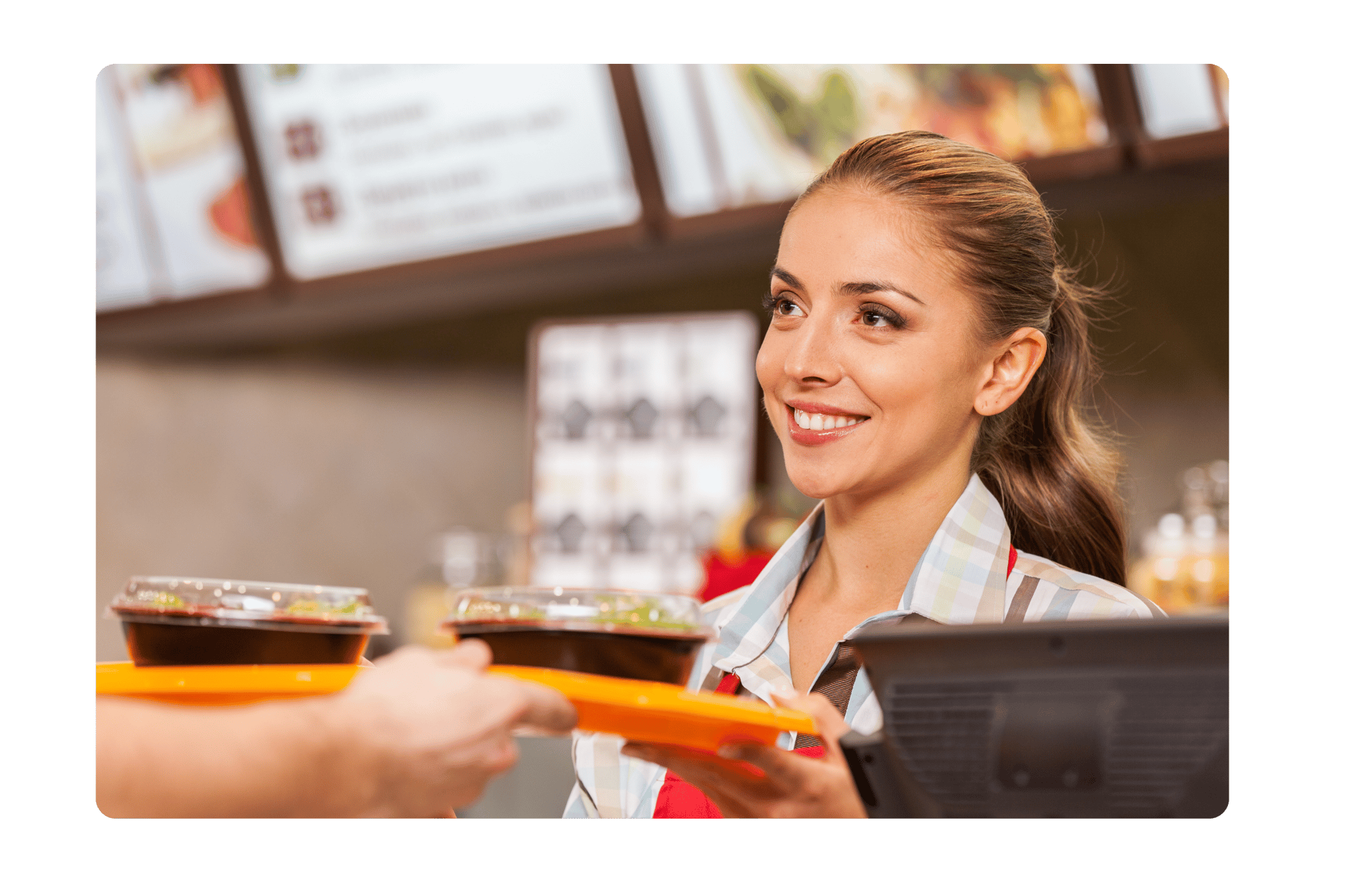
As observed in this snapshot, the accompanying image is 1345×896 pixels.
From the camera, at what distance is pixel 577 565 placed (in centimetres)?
257

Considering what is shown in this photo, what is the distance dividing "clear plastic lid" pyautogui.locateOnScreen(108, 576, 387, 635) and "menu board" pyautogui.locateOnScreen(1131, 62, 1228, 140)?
3.47ft

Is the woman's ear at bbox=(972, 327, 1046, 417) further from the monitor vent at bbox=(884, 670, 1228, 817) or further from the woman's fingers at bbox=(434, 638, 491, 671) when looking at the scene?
the woman's fingers at bbox=(434, 638, 491, 671)

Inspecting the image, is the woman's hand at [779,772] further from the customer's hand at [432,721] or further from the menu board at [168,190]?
the menu board at [168,190]

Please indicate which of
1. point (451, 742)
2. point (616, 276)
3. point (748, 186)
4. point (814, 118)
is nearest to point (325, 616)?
point (451, 742)

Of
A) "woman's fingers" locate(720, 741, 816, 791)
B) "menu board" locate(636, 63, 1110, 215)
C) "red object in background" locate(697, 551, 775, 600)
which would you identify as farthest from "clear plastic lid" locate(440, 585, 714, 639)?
"red object in background" locate(697, 551, 775, 600)

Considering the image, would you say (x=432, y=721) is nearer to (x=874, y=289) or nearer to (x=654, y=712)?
(x=654, y=712)

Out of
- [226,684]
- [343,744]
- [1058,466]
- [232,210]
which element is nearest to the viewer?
[343,744]

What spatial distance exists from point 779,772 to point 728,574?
1.00 m

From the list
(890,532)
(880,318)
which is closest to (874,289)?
(880,318)

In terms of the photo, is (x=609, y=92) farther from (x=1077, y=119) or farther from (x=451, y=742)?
(x=451, y=742)

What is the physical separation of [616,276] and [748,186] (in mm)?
594

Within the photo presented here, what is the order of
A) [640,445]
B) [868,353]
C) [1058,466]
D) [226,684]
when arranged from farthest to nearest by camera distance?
[640,445] < [1058,466] < [868,353] < [226,684]

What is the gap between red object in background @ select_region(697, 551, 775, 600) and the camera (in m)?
2.04

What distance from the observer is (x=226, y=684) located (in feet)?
3.42
